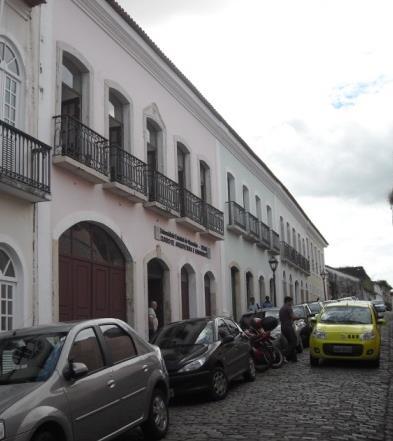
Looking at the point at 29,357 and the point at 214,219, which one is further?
the point at 214,219

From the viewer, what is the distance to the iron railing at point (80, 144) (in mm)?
12070

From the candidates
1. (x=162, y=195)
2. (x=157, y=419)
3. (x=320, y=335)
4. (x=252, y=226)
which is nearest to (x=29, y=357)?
(x=157, y=419)

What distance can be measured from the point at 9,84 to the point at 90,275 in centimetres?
469

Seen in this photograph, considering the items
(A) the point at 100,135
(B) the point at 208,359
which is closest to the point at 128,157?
(A) the point at 100,135

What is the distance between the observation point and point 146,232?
52.5 ft

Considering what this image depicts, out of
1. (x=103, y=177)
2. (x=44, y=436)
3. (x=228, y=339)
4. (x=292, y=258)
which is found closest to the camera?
(x=44, y=436)

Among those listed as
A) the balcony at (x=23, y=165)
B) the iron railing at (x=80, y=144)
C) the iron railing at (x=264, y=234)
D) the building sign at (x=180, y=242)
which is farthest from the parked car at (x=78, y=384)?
the iron railing at (x=264, y=234)

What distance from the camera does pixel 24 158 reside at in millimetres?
10594

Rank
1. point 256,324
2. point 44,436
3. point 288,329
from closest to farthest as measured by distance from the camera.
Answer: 1. point 44,436
2. point 256,324
3. point 288,329

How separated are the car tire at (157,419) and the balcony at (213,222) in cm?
1241

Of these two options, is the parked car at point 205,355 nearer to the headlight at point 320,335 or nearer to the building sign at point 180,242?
the headlight at point 320,335

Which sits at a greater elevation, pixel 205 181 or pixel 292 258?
pixel 205 181

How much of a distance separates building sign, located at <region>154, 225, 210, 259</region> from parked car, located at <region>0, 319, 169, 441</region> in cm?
920

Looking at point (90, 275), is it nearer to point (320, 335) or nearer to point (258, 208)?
point (320, 335)
